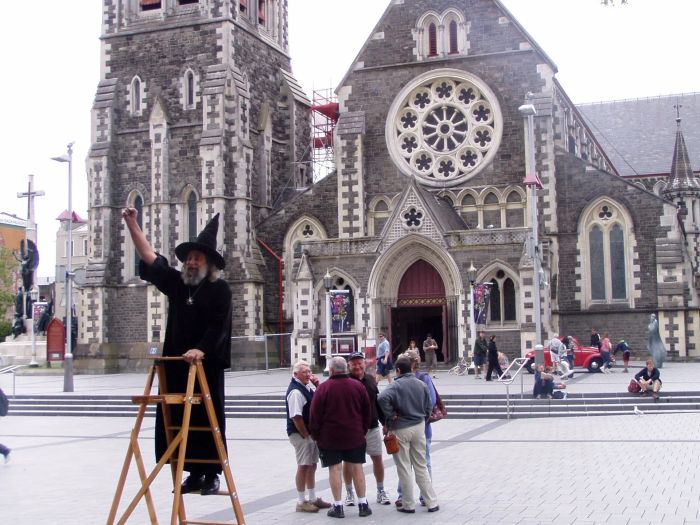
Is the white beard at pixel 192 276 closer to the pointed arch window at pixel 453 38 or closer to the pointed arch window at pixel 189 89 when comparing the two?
the pointed arch window at pixel 453 38

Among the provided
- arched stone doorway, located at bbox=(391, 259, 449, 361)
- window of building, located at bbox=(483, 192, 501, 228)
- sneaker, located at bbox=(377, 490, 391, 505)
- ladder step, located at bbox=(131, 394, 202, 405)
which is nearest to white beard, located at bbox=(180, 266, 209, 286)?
ladder step, located at bbox=(131, 394, 202, 405)

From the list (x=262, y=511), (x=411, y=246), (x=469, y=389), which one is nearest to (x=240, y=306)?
(x=411, y=246)

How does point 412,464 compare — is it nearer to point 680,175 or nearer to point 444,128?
point 444,128

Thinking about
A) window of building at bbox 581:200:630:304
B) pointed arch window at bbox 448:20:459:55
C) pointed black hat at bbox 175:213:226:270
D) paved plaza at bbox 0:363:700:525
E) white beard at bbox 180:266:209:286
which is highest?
pointed arch window at bbox 448:20:459:55

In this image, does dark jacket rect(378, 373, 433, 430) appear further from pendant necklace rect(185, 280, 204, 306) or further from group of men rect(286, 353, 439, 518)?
pendant necklace rect(185, 280, 204, 306)

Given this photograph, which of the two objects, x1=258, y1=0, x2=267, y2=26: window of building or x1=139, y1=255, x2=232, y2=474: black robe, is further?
x1=258, y1=0, x2=267, y2=26: window of building

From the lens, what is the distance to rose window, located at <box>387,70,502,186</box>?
38875 mm

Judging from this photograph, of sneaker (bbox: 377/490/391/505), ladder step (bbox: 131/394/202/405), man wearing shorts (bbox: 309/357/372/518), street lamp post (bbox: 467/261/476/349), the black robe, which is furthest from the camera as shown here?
street lamp post (bbox: 467/261/476/349)

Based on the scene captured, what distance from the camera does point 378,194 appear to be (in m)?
39.8

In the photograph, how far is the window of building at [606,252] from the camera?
37156mm

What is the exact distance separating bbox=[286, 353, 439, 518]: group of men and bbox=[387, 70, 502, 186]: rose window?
28123 mm

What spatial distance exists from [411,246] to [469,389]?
10.9 meters

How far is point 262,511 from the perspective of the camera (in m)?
11.1

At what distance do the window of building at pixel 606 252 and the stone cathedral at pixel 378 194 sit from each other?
56 mm
